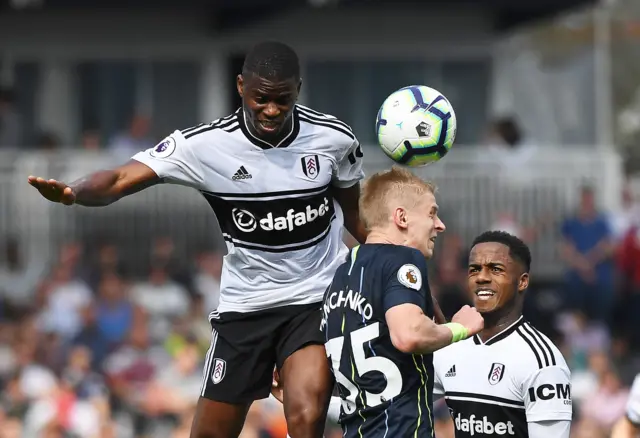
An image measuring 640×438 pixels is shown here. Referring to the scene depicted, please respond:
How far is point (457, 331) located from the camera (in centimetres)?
594

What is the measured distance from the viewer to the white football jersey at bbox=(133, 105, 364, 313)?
6.98 metres

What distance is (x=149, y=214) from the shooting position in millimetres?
16719

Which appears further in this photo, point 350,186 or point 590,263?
point 590,263

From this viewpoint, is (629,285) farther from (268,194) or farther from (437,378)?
(268,194)

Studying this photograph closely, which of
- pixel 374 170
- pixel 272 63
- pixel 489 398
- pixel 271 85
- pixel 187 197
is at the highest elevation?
pixel 272 63

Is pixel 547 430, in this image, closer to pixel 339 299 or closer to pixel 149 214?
pixel 339 299

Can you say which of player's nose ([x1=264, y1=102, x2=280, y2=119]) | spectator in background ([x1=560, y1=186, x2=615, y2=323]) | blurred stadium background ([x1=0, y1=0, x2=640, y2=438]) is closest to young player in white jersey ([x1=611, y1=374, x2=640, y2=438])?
player's nose ([x1=264, y1=102, x2=280, y2=119])

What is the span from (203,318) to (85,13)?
6.08 meters

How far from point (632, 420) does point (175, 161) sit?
8.97 feet

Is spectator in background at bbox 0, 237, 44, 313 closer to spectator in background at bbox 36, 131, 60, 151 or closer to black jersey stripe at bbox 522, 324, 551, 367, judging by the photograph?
spectator in background at bbox 36, 131, 60, 151

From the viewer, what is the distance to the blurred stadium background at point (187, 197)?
1391 centimetres

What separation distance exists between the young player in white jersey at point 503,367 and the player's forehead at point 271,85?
3.93 ft

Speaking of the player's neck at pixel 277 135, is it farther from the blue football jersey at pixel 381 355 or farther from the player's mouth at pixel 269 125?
the blue football jersey at pixel 381 355

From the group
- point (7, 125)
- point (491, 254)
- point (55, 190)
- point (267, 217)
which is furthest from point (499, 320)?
point (7, 125)
